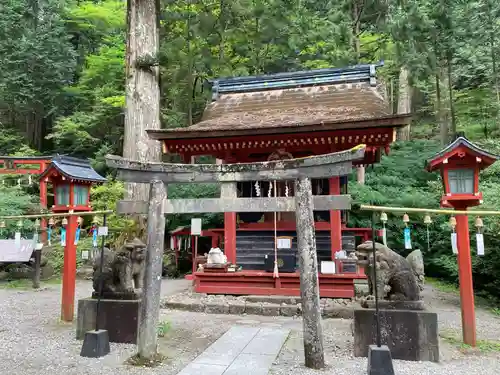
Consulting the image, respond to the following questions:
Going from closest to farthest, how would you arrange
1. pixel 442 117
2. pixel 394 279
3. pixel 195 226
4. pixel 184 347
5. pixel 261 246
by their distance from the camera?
pixel 394 279, pixel 184 347, pixel 195 226, pixel 261 246, pixel 442 117

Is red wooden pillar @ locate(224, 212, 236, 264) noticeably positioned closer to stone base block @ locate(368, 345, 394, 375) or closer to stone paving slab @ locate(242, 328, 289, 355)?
stone paving slab @ locate(242, 328, 289, 355)

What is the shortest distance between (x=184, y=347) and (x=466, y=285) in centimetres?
423

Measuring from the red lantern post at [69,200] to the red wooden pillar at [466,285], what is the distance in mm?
6397

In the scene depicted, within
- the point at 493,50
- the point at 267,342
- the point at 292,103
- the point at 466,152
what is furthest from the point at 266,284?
the point at 493,50

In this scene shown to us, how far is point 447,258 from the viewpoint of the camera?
32.2ft

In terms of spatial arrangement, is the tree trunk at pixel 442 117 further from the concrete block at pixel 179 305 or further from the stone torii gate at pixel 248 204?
the stone torii gate at pixel 248 204

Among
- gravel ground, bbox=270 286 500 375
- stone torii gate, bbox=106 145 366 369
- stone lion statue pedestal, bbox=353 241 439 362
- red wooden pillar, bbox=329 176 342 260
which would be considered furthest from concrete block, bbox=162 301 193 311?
stone lion statue pedestal, bbox=353 241 439 362

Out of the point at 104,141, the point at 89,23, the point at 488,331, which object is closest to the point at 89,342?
the point at 488,331

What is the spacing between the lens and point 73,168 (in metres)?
7.00

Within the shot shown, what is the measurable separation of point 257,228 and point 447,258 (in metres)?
5.17

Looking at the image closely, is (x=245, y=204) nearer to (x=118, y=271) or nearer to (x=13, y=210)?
(x=118, y=271)

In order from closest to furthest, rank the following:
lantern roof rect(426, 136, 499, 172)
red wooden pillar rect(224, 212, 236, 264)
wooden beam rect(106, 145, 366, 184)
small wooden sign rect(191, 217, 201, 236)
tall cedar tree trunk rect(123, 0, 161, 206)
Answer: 1. wooden beam rect(106, 145, 366, 184)
2. lantern roof rect(426, 136, 499, 172)
3. small wooden sign rect(191, 217, 201, 236)
4. red wooden pillar rect(224, 212, 236, 264)
5. tall cedar tree trunk rect(123, 0, 161, 206)

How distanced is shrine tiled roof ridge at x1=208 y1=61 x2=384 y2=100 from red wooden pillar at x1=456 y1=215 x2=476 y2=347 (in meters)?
6.16

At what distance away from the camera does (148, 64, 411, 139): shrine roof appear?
854 cm
